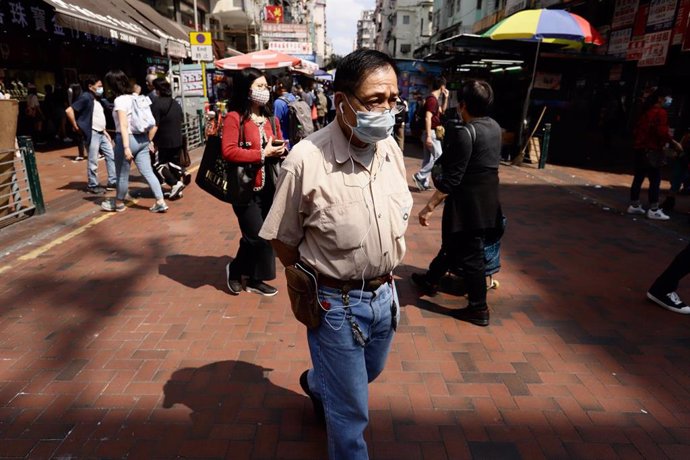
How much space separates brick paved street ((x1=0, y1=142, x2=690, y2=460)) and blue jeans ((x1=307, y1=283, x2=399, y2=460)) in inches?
26.5

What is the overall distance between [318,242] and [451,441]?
5.02 ft

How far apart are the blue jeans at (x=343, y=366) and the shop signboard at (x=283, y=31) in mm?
33457

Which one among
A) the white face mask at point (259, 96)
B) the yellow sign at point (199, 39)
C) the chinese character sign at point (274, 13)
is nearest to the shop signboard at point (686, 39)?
the white face mask at point (259, 96)

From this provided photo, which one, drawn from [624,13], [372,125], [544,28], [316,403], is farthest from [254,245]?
[624,13]

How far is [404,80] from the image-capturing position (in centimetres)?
1917

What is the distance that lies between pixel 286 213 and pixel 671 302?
4.02 meters

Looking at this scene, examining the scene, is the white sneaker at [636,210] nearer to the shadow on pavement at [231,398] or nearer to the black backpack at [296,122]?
the black backpack at [296,122]

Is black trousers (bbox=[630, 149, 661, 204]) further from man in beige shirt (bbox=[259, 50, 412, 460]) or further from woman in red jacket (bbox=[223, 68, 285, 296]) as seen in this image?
man in beige shirt (bbox=[259, 50, 412, 460])

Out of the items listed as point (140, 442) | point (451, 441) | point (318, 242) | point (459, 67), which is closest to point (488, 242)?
point (451, 441)

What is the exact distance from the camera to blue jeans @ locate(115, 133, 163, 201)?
656cm

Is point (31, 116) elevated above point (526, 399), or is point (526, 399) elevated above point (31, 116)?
point (31, 116)

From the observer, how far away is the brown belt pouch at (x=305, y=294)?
1900 millimetres

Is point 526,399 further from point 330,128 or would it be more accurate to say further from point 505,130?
point 505,130

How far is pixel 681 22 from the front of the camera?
11.1 m
